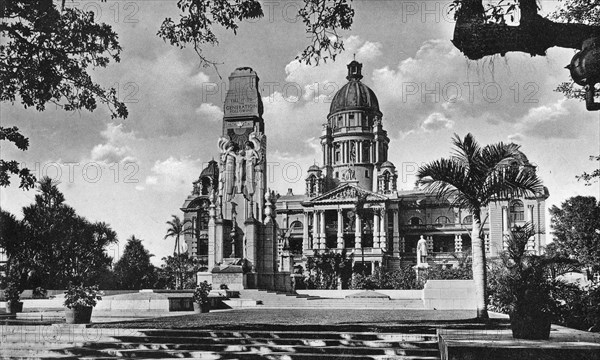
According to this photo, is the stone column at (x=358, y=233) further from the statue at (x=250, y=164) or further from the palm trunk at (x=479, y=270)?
the palm trunk at (x=479, y=270)

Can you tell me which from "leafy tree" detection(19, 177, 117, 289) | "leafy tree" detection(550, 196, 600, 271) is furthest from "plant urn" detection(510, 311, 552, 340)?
"leafy tree" detection(19, 177, 117, 289)

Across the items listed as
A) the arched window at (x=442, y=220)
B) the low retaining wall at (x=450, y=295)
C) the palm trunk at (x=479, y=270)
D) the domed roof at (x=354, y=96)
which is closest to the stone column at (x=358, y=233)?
the arched window at (x=442, y=220)

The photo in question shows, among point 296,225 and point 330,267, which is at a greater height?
point 296,225

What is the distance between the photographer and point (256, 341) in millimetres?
11664

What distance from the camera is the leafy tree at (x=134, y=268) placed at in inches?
1996

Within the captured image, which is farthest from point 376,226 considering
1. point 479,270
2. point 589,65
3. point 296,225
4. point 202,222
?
point 589,65

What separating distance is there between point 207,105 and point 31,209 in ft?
41.2

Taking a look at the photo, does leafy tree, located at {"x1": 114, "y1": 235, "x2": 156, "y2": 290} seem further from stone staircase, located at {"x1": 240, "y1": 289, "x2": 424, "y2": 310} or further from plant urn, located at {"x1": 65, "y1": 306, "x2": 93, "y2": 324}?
plant urn, located at {"x1": 65, "y1": 306, "x2": 93, "y2": 324}

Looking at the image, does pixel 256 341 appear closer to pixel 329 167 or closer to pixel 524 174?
pixel 524 174

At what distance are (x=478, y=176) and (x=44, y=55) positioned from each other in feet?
37.9

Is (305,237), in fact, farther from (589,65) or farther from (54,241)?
(589,65)

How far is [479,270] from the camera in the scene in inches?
677

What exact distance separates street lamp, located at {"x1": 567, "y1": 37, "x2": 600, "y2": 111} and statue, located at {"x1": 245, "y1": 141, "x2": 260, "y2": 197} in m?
28.5

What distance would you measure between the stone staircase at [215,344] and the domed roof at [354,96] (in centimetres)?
9186
